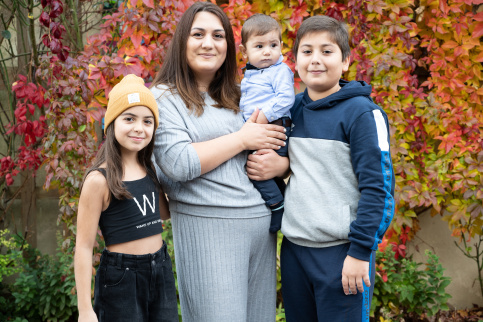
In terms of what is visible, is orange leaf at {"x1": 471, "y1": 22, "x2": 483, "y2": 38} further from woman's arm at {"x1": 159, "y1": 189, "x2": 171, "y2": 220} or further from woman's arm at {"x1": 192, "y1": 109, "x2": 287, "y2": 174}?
woman's arm at {"x1": 159, "y1": 189, "x2": 171, "y2": 220}

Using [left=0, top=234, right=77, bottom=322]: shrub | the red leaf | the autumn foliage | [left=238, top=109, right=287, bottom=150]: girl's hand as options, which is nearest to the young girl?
[left=238, top=109, right=287, bottom=150]: girl's hand

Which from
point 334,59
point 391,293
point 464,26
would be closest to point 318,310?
point 334,59

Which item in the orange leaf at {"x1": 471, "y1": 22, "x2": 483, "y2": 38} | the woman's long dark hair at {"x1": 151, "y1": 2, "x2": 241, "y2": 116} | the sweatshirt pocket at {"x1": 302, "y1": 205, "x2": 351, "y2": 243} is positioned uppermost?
the orange leaf at {"x1": 471, "y1": 22, "x2": 483, "y2": 38}

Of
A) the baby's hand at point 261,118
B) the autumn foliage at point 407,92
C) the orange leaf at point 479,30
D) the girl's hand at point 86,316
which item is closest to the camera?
the girl's hand at point 86,316

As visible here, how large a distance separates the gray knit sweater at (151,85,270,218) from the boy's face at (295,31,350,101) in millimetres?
400

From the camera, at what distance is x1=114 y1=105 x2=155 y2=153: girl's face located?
1.81 m

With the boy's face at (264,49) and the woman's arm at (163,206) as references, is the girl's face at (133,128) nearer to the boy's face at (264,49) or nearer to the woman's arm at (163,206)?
the woman's arm at (163,206)

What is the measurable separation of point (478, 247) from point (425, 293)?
2.28 ft

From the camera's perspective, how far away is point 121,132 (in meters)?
1.81

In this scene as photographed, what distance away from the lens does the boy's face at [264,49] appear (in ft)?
7.04

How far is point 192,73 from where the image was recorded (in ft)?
6.75

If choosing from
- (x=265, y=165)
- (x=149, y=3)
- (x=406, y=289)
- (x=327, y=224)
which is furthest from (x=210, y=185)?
(x=406, y=289)

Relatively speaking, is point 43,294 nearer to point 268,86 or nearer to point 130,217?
point 130,217

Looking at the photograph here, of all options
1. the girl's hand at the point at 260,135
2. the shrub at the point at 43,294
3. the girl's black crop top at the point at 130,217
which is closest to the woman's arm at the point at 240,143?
the girl's hand at the point at 260,135
